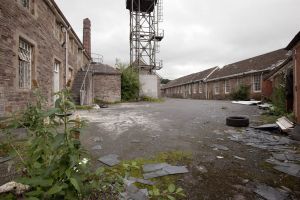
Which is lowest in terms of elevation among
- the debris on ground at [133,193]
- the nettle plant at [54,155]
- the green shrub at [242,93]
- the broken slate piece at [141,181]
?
the debris on ground at [133,193]

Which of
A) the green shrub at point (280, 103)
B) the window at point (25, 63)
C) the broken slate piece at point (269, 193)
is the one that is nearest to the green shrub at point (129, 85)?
the window at point (25, 63)

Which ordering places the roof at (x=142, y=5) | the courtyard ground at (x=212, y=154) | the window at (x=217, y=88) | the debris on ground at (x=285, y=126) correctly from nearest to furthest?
the courtyard ground at (x=212, y=154)
the debris on ground at (x=285, y=126)
the roof at (x=142, y=5)
the window at (x=217, y=88)

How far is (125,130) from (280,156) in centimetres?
460

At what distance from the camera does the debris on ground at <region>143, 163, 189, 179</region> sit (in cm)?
337

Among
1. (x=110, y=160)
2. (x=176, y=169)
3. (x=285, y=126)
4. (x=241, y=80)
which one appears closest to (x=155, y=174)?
(x=176, y=169)

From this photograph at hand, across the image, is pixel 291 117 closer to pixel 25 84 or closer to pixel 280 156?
pixel 280 156

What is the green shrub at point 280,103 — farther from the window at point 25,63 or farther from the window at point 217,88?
the window at point 217,88

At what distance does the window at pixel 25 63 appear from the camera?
8.01 metres

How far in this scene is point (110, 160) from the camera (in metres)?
4.00

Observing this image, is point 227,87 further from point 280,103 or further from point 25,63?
point 25,63

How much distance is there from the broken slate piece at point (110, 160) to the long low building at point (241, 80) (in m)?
19.7

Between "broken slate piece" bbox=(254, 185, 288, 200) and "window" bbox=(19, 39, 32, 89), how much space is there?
879 centimetres

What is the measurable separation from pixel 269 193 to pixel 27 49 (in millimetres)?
9864

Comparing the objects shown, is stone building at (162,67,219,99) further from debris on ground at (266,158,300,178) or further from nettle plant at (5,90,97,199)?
nettle plant at (5,90,97,199)
